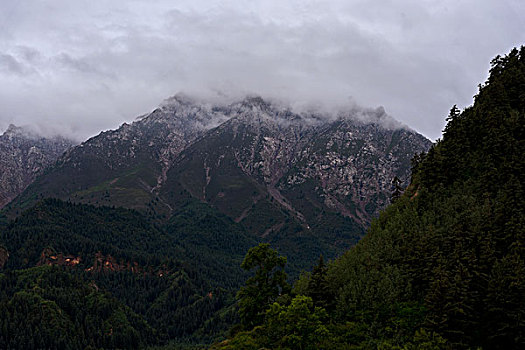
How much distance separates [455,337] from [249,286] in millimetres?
36315

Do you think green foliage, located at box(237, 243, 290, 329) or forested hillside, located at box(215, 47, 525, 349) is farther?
green foliage, located at box(237, 243, 290, 329)

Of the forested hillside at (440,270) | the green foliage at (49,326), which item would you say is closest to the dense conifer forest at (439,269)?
the forested hillside at (440,270)

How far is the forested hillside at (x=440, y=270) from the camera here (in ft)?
136

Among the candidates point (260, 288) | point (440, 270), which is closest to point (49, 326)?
point (260, 288)

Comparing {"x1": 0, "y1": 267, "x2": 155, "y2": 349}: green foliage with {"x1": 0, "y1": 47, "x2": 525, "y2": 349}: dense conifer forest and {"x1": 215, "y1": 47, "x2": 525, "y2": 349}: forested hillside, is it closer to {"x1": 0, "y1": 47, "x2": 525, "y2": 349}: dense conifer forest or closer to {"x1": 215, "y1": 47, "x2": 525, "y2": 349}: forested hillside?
{"x1": 0, "y1": 47, "x2": 525, "y2": 349}: dense conifer forest

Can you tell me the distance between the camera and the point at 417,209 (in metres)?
75.2

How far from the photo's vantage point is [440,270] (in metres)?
45.6

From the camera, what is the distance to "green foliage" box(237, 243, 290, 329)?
6369 centimetres

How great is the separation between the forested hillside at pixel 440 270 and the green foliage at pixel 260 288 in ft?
0.73

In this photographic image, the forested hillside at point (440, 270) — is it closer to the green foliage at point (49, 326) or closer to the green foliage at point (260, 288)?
the green foliage at point (260, 288)

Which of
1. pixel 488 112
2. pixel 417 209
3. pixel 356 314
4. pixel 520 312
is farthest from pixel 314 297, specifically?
pixel 488 112

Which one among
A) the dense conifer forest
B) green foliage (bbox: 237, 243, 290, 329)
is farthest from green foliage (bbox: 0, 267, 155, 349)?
green foliage (bbox: 237, 243, 290, 329)

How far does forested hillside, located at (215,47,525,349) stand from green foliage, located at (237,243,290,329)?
0.73ft

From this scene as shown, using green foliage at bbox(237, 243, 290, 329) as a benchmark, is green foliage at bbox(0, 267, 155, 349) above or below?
below
